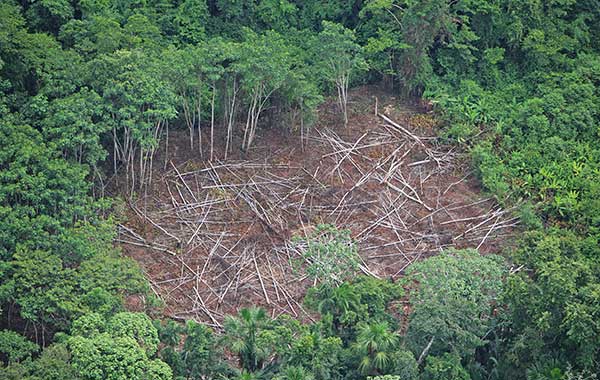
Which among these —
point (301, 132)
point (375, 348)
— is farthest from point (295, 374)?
point (301, 132)

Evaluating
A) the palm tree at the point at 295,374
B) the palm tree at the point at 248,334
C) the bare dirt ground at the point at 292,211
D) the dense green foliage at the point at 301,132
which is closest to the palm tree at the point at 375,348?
the dense green foliage at the point at 301,132

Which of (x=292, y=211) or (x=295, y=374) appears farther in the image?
(x=292, y=211)

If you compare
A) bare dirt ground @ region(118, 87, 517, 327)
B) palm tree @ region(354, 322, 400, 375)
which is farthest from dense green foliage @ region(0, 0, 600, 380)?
bare dirt ground @ region(118, 87, 517, 327)

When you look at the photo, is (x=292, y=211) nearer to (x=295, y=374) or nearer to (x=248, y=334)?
(x=248, y=334)

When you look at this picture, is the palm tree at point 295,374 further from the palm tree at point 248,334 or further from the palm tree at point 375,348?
the palm tree at point 375,348

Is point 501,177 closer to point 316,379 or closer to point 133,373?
point 316,379

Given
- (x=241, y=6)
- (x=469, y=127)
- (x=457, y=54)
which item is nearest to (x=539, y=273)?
(x=469, y=127)

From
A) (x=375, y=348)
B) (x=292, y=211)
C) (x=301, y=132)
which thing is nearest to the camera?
(x=375, y=348)
